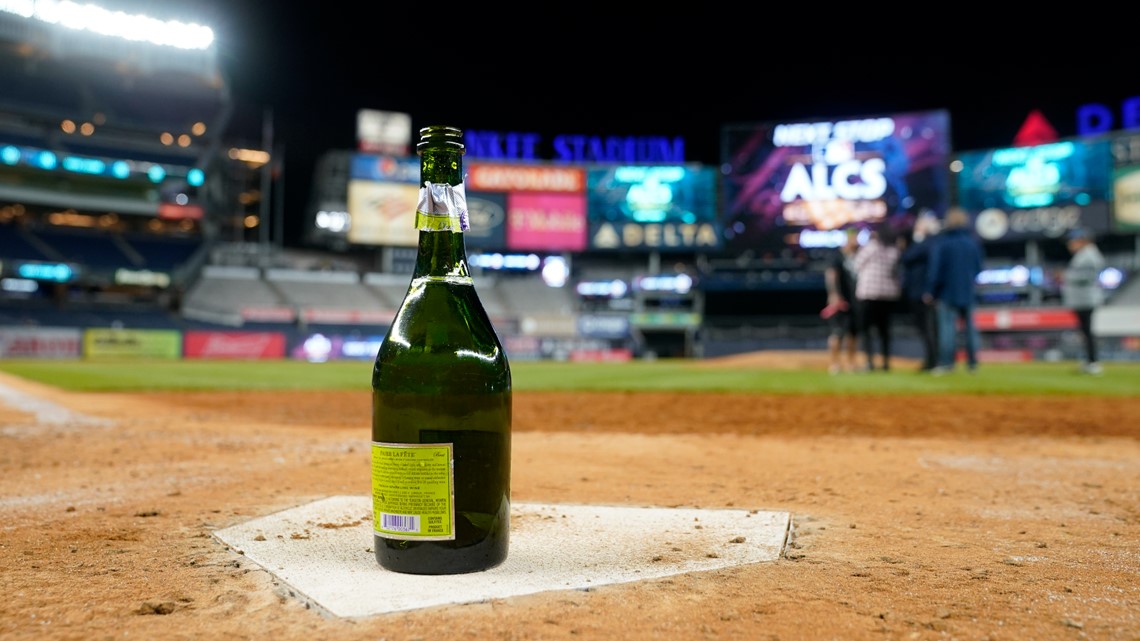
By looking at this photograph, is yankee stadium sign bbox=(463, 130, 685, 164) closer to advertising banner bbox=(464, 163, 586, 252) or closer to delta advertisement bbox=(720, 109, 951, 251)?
advertising banner bbox=(464, 163, 586, 252)

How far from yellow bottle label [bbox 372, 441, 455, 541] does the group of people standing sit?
28.0 ft

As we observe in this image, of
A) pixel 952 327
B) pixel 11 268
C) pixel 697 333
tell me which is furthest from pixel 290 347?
pixel 952 327

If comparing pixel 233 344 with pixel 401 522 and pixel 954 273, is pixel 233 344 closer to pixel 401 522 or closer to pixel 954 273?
pixel 954 273

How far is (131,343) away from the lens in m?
27.8

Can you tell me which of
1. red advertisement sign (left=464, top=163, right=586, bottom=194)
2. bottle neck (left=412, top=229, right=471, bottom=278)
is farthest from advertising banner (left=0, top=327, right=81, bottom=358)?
bottle neck (left=412, top=229, right=471, bottom=278)

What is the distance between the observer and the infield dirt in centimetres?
126

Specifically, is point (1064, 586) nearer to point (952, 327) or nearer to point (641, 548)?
point (641, 548)

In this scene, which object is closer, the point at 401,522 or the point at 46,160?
the point at 401,522

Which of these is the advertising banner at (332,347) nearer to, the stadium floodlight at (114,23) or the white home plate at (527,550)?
the stadium floodlight at (114,23)

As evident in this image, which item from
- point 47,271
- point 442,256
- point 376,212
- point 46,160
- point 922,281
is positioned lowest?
point 442,256

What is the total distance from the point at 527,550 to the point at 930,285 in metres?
8.34

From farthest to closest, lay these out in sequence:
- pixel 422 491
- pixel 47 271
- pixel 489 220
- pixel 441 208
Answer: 1. pixel 489 220
2. pixel 47 271
3. pixel 441 208
4. pixel 422 491

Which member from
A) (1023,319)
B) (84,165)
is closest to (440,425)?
(1023,319)

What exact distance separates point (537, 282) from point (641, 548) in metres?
38.7
